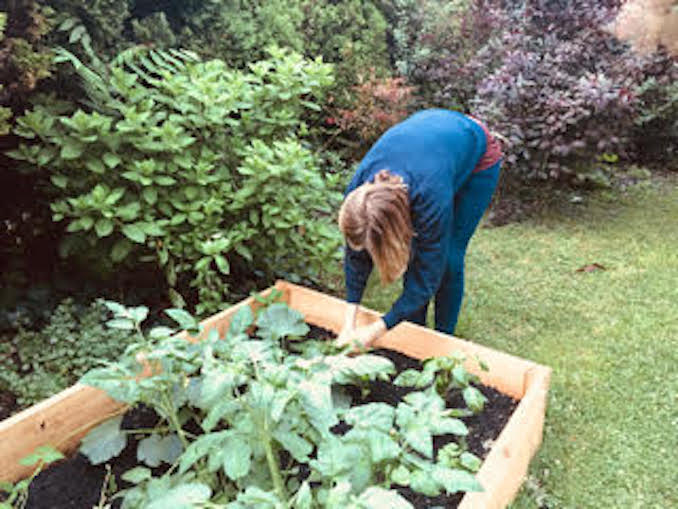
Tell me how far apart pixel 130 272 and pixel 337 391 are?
55.1 inches

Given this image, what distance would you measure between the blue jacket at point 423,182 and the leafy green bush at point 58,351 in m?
1.15

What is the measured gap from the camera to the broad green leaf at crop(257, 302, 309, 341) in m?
2.20

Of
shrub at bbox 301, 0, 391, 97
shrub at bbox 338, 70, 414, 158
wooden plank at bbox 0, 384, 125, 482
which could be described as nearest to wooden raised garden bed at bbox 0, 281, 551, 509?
wooden plank at bbox 0, 384, 125, 482

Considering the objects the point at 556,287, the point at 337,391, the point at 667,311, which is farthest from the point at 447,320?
the point at 667,311

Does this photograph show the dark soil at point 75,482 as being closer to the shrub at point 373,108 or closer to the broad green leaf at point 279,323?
the broad green leaf at point 279,323

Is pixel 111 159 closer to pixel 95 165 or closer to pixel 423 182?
pixel 95 165

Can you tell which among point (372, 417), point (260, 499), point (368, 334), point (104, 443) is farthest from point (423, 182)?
point (104, 443)

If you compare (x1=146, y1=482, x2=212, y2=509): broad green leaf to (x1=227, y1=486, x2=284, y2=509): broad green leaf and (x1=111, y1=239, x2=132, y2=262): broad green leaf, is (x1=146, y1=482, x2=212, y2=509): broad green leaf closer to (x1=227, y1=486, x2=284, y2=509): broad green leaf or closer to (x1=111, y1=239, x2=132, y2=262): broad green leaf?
(x1=227, y1=486, x2=284, y2=509): broad green leaf

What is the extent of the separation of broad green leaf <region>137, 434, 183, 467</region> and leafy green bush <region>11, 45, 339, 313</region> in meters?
0.78

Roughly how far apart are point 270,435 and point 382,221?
85 cm

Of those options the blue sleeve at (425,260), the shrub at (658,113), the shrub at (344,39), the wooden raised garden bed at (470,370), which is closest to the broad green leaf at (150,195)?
the wooden raised garden bed at (470,370)

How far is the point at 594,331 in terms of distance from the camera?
10.3 feet

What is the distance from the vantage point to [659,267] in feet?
12.8

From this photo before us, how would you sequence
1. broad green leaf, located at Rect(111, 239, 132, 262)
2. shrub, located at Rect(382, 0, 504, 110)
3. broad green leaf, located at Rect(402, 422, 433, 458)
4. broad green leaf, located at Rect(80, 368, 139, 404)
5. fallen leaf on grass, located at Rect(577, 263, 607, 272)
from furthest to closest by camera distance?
shrub, located at Rect(382, 0, 504, 110), fallen leaf on grass, located at Rect(577, 263, 607, 272), broad green leaf, located at Rect(111, 239, 132, 262), broad green leaf, located at Rect(80, 368, 139, 404), broad green leaf, located at Rect(402, 422, 433, 458)
